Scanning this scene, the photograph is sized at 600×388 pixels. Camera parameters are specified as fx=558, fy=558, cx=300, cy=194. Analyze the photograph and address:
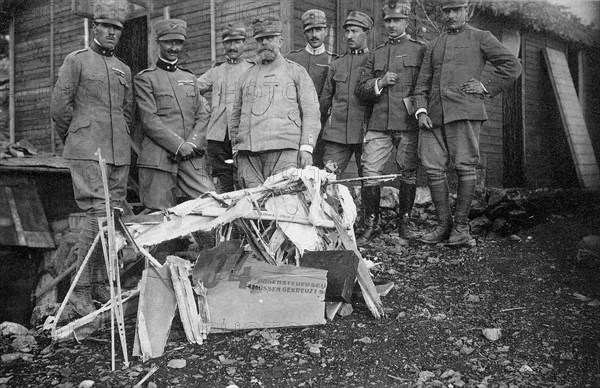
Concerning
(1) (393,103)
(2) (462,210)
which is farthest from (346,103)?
(2) (462,210)

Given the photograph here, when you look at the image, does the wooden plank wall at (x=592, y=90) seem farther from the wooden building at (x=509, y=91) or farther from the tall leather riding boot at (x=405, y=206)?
the tall leather riding boot at (x=405, y=206)

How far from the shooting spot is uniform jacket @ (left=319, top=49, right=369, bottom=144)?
534 cm

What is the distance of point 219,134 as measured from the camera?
5.42 meters

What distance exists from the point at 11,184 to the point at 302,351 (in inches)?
229

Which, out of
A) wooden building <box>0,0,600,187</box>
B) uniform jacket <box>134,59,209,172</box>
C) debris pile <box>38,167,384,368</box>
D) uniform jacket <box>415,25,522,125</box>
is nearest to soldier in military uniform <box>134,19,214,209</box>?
uniform jacket <box>134,59,209,172</box>

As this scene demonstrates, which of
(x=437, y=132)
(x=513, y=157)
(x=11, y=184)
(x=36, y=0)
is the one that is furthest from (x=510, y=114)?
(x=36, y=0)

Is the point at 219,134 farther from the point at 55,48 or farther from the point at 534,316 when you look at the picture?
the point at 55,48

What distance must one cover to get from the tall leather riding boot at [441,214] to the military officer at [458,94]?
1.4 inches

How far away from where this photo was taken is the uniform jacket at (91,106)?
415 centimetres

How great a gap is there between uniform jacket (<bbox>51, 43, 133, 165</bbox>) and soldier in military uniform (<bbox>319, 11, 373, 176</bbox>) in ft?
6.45

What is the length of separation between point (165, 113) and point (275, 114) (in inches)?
37.1

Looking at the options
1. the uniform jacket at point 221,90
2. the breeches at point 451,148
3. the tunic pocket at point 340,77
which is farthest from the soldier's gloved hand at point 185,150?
the breeches at point 451,148

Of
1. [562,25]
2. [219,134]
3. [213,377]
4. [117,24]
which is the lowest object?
[213,377]

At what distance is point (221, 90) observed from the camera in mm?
5586
